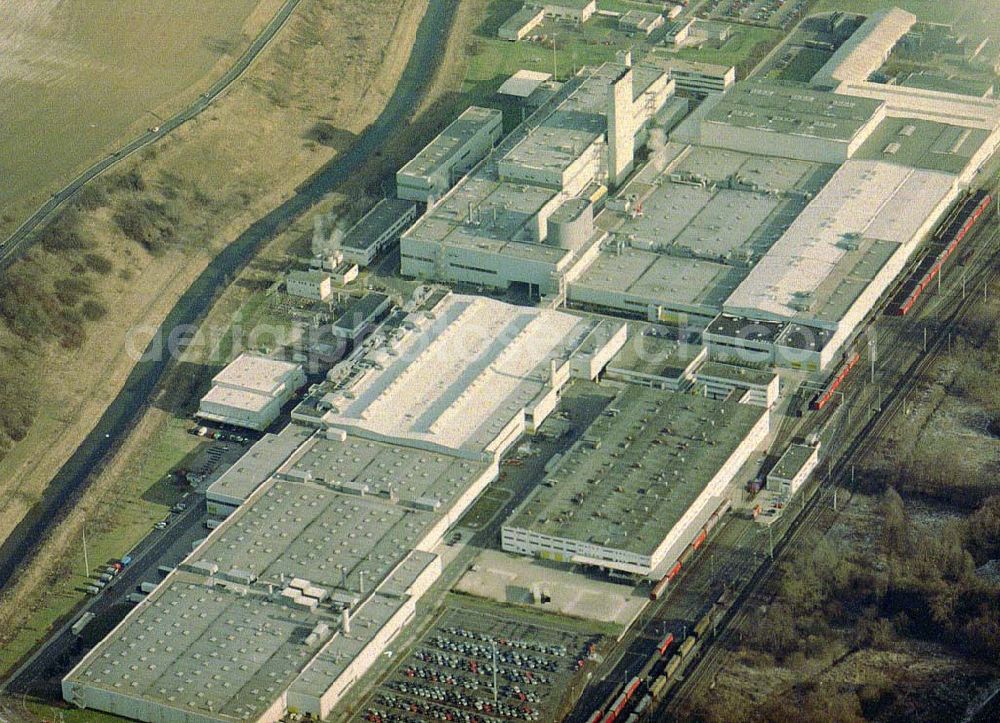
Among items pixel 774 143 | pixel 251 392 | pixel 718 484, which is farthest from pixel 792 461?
pixel 774 143

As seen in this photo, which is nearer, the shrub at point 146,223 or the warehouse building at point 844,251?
the warehouse building at point 844,251

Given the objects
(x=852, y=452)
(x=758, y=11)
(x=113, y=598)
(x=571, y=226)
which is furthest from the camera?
(x=758, y=11)

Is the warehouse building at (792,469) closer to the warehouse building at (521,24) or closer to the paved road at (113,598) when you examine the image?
the paved road at (113,598)

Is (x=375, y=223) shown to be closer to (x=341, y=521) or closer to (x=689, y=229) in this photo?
(x=689, y=229)

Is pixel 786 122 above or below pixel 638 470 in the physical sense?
above

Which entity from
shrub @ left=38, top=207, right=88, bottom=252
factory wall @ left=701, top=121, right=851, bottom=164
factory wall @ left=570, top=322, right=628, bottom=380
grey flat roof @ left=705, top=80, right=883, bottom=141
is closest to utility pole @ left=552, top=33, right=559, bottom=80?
grey flat roof @ left=705, top=80, right=883, bottom=141

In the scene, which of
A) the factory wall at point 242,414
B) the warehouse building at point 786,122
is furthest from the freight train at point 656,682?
the warehouse building at point 786,122

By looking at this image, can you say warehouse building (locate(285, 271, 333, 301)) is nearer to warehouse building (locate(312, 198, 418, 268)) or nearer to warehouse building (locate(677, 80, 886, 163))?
warehouse building (locate(312, 198, 418, 268))
